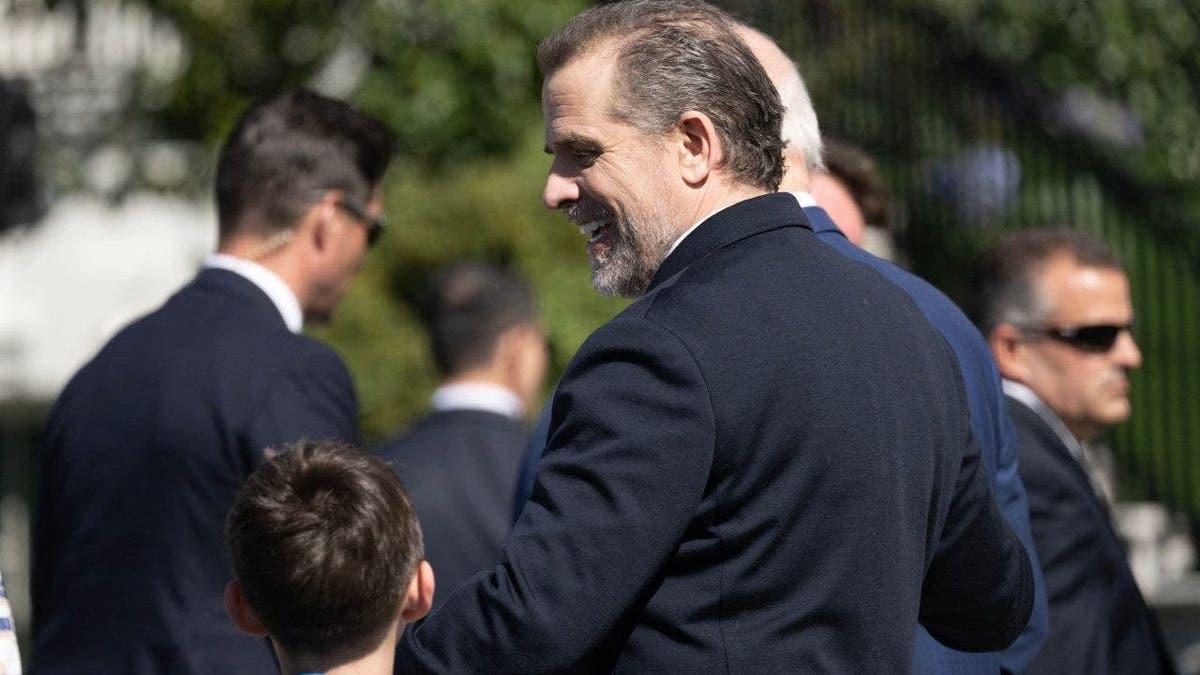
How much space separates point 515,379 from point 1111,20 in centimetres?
364

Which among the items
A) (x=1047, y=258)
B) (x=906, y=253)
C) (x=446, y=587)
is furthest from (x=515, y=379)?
(x=906, y=253)

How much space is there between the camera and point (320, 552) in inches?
96.8

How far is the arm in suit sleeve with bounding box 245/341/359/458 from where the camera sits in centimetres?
331

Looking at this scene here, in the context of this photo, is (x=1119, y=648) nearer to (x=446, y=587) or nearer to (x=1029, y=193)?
(x=446, y=587)

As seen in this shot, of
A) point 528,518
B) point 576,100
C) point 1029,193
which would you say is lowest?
point 1029,193

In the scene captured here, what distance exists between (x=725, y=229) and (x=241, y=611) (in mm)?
901

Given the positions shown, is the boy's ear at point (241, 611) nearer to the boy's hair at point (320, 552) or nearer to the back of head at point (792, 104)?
the boy's hair at point (320, 552)

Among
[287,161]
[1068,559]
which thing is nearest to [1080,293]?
[1068,559]

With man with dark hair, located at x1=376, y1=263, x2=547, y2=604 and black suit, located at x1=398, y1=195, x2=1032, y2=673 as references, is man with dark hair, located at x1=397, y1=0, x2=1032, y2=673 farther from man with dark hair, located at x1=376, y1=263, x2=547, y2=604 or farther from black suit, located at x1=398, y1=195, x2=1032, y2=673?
man with dark hair, located at x1=376, y1=263, x2=547, y2=604

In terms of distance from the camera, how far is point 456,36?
8320mm

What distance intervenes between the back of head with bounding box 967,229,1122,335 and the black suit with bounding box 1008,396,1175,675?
0.49m

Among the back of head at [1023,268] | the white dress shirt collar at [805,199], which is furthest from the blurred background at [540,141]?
the white dress shirt collar at [805,199]

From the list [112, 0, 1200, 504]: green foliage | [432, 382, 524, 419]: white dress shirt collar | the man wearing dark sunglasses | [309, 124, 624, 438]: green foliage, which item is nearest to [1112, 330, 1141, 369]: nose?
the man wearing dark sunglasses

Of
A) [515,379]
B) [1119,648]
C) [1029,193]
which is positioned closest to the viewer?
[1119,648]
